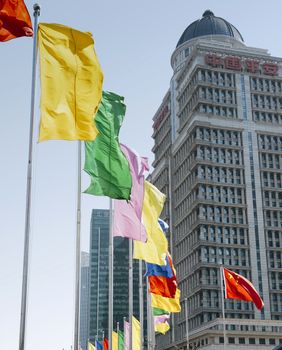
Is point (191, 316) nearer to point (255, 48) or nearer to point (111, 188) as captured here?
point (255, 48)

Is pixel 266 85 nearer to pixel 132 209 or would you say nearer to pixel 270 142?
pixel 270 142

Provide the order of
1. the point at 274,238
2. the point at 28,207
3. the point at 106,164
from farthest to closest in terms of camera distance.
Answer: the point at 274,238, the point at 106,164, the point at 28,207

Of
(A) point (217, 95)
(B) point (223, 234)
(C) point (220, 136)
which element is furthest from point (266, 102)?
(B) point (223, 234)

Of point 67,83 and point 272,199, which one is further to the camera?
point 272,199

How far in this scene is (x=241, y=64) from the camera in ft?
381

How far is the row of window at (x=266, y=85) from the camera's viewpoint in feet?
383

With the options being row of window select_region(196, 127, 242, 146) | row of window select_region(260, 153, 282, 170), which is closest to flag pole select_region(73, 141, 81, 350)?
row of window select_region(196, 127, 242, 146)

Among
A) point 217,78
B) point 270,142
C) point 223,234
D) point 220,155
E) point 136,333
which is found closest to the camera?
point 136,333

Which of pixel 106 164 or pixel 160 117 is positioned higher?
pixel 160 117

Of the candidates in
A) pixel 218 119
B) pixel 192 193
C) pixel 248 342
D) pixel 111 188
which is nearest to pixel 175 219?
pixel 192 193

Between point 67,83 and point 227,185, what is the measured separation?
90.6 metres

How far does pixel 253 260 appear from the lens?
10450cm

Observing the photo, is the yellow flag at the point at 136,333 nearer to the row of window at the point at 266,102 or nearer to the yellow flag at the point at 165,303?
the yellow flag at the point at 165,303

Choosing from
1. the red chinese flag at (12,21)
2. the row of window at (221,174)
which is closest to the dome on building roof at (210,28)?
the row of window at (221,174)
